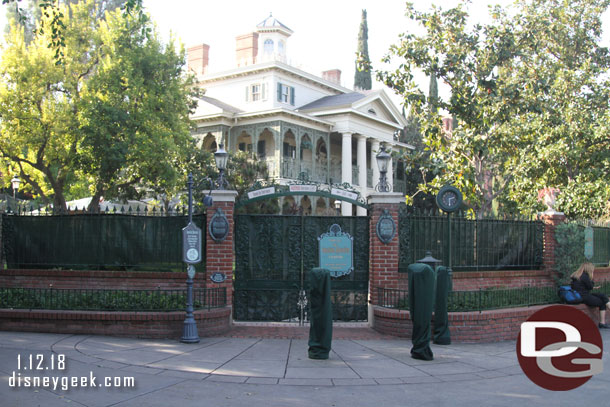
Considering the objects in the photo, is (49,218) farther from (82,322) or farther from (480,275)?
(480,275)

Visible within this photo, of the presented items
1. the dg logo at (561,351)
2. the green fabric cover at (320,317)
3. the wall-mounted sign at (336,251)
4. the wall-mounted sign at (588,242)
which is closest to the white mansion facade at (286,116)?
the wall-mounted sign at (588,242)

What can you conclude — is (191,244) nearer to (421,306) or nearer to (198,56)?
(421,306)

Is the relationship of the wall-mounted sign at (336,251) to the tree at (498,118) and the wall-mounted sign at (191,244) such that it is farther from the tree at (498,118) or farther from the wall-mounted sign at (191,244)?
the tree at (498,118)

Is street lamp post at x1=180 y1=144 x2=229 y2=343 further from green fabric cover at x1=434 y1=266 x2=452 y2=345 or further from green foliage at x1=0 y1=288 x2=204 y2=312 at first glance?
green fabric cover at x1=434 y1=266 x2=452 y2=345

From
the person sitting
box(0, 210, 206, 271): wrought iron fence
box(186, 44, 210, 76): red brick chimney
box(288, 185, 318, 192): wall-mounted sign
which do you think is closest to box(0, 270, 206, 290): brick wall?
box(0, 210, 206, 271): wrought iron fence

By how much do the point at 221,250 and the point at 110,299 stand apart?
2.34 metres

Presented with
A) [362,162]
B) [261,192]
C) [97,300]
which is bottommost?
[97,300]

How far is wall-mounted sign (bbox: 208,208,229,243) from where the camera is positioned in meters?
11.8

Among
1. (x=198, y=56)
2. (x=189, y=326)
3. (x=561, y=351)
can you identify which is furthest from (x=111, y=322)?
(x=198, y=56)

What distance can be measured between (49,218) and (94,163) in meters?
10.3

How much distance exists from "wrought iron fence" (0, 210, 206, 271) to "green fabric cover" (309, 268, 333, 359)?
387 cm

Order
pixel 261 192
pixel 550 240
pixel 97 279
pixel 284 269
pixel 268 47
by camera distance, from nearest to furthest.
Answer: pixel 261 192, pixel 284 269, pixel 97 279, pixel 550 240, pixel 268 47

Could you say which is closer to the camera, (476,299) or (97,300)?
(97,300)

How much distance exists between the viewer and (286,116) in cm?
3366
